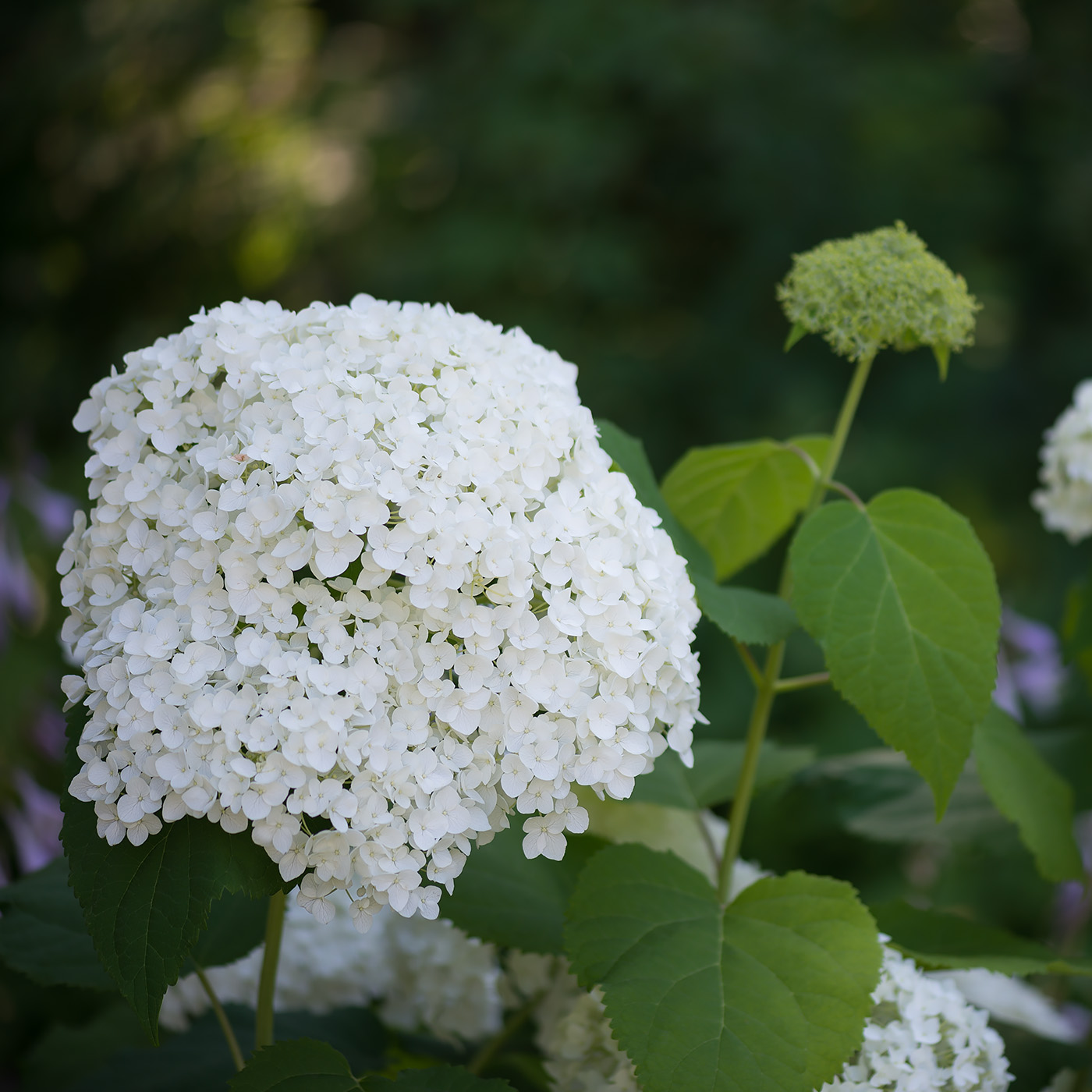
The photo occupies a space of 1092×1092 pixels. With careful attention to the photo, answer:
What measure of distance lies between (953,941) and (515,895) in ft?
1.45

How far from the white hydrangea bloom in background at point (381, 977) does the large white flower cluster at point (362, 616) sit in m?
0.49

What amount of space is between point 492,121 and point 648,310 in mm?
899

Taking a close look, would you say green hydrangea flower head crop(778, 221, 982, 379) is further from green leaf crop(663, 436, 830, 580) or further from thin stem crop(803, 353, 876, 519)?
green leaf crop(663, 436, 830, 580)

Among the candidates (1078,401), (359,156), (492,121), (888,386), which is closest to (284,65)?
(359,156)

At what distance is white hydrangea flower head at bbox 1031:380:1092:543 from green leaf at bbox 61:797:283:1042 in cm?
105

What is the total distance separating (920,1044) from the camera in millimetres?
938

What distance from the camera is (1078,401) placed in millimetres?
1352

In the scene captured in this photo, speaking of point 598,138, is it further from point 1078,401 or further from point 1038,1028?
point 1038,1028

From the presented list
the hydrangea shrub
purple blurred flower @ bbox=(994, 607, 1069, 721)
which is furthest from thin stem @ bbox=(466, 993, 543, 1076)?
purple blurred flower @ bbox=(994, 607, 1069, 721)

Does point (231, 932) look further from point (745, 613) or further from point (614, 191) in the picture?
point (614, 191)

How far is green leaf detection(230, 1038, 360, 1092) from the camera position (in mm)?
816

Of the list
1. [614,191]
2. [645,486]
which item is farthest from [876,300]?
[614,191]

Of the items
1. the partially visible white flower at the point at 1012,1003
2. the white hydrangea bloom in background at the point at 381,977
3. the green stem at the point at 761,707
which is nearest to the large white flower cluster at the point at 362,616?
the green stem at the point at 761,707

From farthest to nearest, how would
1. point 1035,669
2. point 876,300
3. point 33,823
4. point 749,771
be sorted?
point 1035,669 < point 33,823 < point 749,771 < point 876,300
